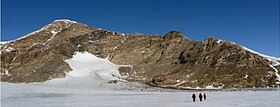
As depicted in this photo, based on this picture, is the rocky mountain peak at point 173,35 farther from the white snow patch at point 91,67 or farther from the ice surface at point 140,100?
the ice surface at point 140,100

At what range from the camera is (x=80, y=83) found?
130 meters

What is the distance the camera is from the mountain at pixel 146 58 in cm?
12312

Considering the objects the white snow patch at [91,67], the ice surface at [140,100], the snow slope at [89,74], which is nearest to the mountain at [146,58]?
the white snow patch at [91,67]

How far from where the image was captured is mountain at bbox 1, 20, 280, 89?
4847 inches

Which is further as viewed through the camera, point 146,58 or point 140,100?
point 146,58

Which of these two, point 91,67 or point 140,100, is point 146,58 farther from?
point 140,100

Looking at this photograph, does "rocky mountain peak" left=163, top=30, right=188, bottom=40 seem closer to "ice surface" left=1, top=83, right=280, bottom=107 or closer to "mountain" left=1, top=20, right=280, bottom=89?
"mountain" left=1, top=20, right=280, bottom=89

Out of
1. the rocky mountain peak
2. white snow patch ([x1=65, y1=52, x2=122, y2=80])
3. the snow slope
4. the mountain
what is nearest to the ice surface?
the snow slope

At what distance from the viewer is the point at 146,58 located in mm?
158500

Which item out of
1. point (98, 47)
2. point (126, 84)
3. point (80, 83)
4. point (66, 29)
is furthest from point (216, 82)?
point (66, 29)

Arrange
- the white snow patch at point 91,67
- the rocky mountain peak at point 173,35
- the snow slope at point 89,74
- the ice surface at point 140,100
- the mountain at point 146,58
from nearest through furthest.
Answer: the ice surface at point 140,100, the snow slope at point 89,74, the mountain at point 146,58, the white snow patch at point 91,67, the rocky mountain peak at point 173,35

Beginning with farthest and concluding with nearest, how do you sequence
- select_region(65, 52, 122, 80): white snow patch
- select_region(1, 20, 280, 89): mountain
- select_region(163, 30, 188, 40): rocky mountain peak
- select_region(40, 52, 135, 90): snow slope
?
select_region(163, 30, 188, 40): rocky mountain peak, select_region(65, 52, 122, 80): white snow patch, select_region(1, 20, 280, 89): mountain, select_region(40, 52, 135, 90): snow slope

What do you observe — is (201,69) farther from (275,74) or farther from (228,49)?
(275,74)

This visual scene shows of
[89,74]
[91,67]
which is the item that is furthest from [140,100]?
[91,67]
